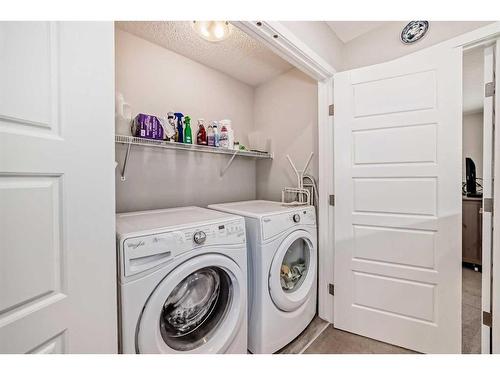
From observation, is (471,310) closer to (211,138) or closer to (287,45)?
(287,45)

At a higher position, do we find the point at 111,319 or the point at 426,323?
the point at 111,319

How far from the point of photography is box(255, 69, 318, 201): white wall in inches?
77.6

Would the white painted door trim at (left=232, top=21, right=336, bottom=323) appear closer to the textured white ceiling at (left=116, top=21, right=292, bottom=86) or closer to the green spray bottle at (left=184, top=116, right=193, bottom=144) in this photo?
the textured white ceiling at (left=116, top=21, right=292, bottom=86)

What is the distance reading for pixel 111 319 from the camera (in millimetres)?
733

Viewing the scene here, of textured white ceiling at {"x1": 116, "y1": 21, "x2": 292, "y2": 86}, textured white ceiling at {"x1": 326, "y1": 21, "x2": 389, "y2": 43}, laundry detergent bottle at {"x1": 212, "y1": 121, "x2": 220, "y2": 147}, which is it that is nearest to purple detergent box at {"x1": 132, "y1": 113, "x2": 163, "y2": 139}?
laundry detergent bottle at {"x1": 212, "y1": 121, "x2": 220, "y2": 147}

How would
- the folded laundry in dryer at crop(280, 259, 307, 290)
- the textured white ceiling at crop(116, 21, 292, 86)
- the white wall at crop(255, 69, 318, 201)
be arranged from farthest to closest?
the white wall at crop(255, 69, 318, 201) → the folded laundry in dryer at crop(280, 259, 307, 290) → the textured white ceiling at crop(116, 21, 292, 86)

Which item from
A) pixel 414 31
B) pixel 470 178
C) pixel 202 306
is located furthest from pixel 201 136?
pixel 470 178

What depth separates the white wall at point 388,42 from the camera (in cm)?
135

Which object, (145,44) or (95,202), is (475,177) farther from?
(145,44)

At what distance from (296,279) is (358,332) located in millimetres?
583

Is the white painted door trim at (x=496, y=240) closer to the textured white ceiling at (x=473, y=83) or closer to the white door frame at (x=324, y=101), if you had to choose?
the white door frame at (x=324, y=101)

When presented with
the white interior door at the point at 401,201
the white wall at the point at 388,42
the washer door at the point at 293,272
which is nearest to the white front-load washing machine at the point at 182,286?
the washer door at the point at 293,272

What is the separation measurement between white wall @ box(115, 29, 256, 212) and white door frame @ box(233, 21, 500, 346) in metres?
0.87
